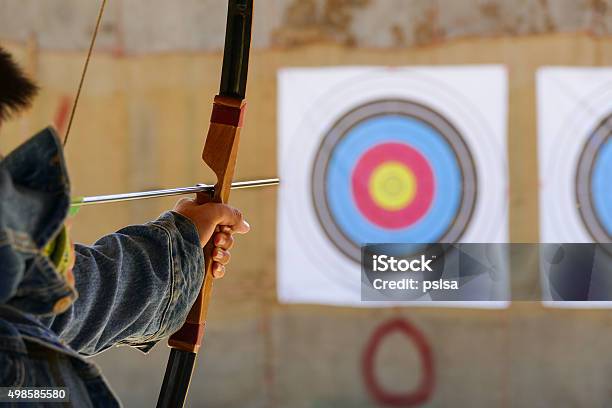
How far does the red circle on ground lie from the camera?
8.61 ft

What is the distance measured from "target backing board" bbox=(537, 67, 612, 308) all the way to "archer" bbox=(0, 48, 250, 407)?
1792 mm

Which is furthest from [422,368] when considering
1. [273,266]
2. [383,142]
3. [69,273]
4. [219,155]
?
[69,273]

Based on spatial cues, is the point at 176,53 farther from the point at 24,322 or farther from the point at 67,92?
the point at 24,322

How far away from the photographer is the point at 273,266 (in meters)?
2.62

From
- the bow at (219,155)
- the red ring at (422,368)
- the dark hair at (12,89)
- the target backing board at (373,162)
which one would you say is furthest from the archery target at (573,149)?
the dark hair at (12,89)

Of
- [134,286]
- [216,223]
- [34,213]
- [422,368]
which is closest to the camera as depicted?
[34,213]

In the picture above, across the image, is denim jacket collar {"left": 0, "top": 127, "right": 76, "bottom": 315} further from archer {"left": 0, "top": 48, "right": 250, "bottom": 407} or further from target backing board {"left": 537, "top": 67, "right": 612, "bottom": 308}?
target backing board {"left": 537, "top": 67, "right": 612, "bottom": 308}

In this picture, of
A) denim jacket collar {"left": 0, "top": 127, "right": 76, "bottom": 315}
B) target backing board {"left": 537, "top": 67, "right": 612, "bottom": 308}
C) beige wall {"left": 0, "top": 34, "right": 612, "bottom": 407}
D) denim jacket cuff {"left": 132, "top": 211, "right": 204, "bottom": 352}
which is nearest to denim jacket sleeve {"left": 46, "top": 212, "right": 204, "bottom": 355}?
denim jacket cuff {"left": 132, "top": 211, "right": 204, "bottom": 352}

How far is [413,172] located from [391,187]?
83 millimetres

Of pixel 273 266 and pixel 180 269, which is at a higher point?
pixel 273 266

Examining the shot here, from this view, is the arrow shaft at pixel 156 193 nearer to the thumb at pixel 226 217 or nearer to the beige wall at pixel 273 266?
the thumb at pixel 226 217

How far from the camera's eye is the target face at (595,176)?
2.54m

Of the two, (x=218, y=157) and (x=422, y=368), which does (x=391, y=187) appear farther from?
(x=218, y=157)

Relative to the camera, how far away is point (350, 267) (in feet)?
8.56
